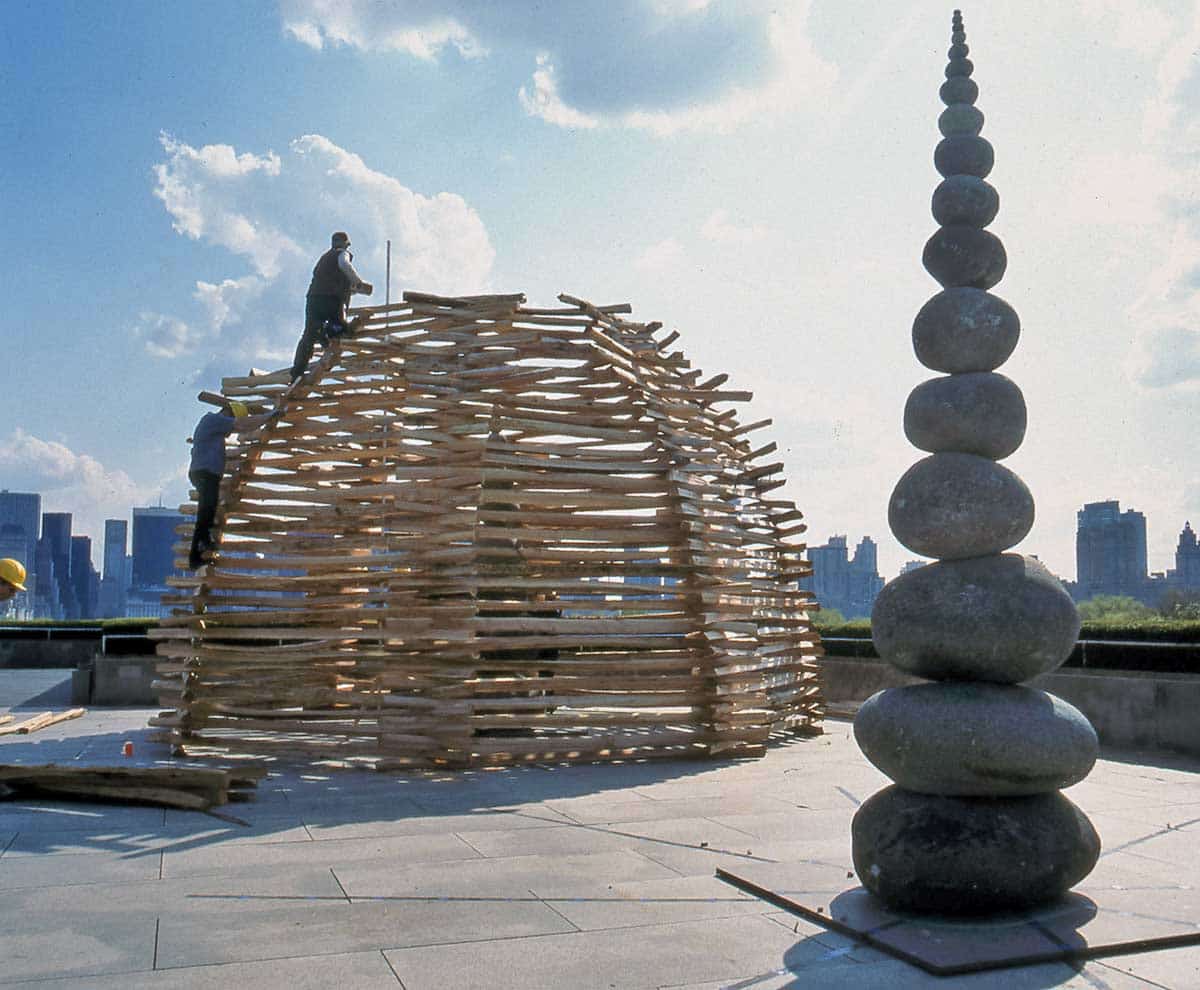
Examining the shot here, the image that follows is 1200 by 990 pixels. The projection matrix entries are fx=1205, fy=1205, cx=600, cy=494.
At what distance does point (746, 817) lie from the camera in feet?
26.6

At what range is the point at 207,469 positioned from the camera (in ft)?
37.4

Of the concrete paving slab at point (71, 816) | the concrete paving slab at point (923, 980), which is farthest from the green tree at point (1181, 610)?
Result: the concrete paving slab at point (71, 816)

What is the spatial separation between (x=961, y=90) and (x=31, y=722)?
1207cm

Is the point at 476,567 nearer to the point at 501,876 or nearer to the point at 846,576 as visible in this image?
the point at 501,876

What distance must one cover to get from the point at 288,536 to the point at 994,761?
27.1ft

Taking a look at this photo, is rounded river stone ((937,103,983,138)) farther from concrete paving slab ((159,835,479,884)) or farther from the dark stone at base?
concrete paving slab ((159,835,479,884))

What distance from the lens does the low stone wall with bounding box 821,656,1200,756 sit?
12188 mm

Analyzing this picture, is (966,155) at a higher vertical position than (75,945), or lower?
higher

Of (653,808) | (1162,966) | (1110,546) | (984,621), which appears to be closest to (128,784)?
(653,808)

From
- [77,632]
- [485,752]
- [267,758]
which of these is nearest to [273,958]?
[485,752]

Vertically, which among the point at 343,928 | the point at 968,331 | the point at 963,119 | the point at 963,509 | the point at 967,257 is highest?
the point at 963,119

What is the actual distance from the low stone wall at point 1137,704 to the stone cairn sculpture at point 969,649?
262 inches

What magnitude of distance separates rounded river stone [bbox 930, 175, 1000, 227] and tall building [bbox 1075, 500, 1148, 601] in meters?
68.3

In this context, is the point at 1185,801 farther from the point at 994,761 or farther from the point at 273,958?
the point at 273,958
